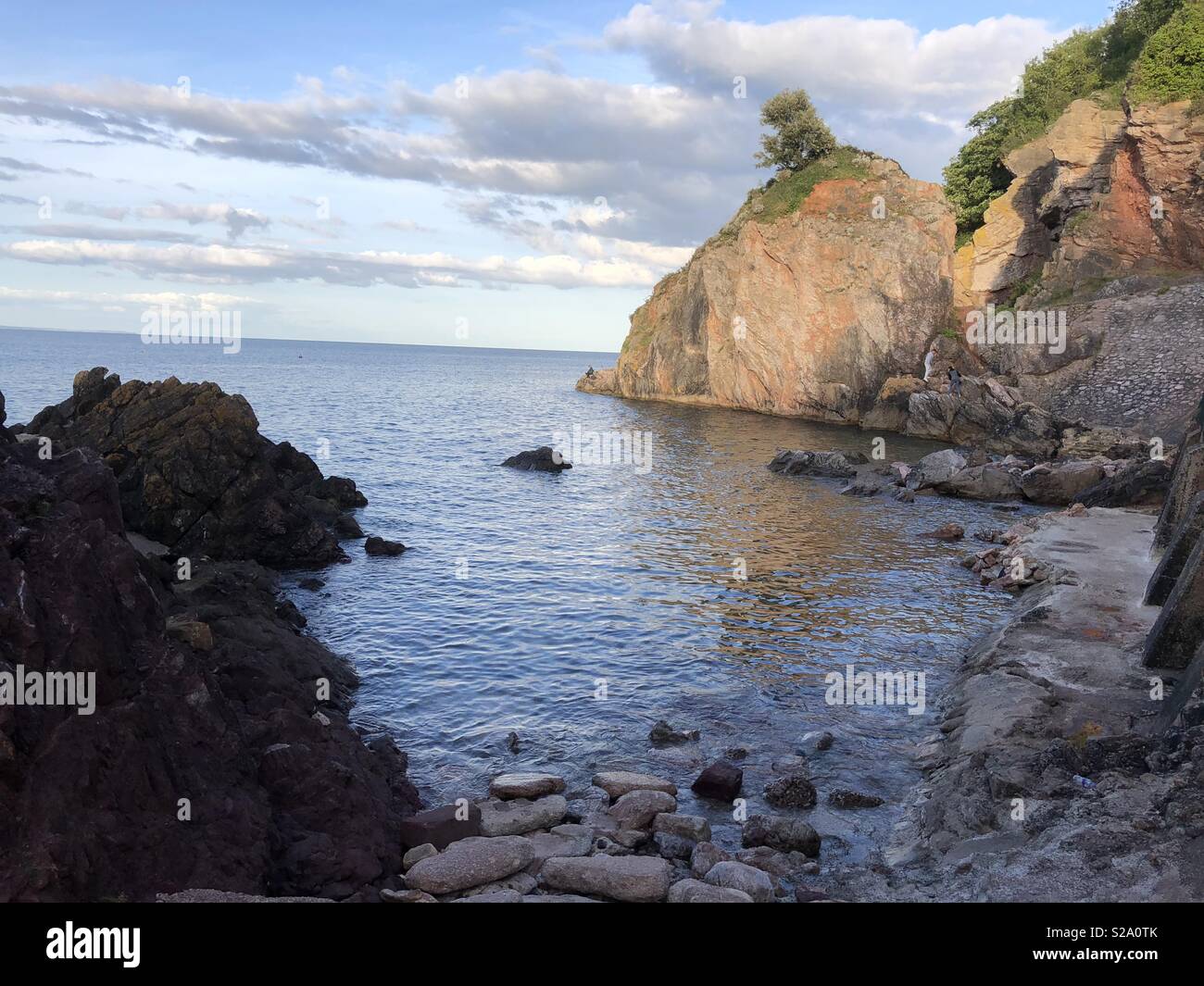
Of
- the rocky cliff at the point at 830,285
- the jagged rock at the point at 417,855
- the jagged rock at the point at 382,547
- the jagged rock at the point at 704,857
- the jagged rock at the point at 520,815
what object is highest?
the rocky cliff at the point at 830,285

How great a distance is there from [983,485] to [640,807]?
34342mm

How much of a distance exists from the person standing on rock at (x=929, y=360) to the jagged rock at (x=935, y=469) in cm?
2353

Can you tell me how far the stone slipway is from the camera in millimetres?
10438

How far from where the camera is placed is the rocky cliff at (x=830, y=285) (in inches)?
2820

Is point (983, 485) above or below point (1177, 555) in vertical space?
above

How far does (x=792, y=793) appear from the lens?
15172 millimetres

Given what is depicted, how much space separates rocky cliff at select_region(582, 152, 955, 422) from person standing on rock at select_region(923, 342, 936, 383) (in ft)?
3.27

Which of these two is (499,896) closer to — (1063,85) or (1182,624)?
(1182,624)

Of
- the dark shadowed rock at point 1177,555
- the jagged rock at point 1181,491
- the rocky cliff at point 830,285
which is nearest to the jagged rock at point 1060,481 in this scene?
the jagged rock at point 1181,491

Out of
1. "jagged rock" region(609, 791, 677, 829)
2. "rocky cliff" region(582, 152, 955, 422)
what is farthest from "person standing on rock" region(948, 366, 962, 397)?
"jagged rock" region(609, 791, 677, 829)

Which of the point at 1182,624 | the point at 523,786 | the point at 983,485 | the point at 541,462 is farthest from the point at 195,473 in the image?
the point at 983,485

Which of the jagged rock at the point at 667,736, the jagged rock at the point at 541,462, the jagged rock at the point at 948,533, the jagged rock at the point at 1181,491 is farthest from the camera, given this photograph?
the jagged rock at the point at 541,462

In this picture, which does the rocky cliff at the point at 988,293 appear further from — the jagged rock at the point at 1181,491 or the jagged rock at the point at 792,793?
the jagged rock at the point at 792,793
